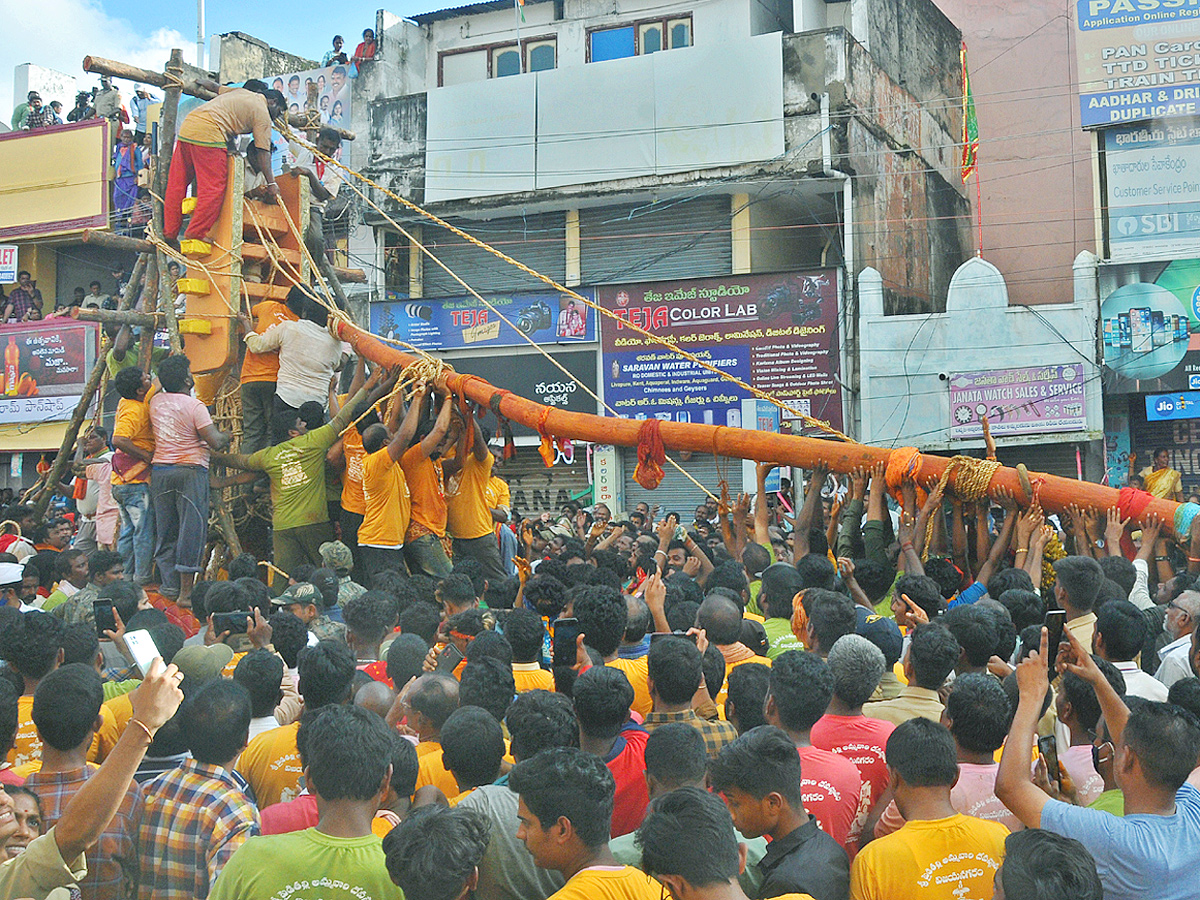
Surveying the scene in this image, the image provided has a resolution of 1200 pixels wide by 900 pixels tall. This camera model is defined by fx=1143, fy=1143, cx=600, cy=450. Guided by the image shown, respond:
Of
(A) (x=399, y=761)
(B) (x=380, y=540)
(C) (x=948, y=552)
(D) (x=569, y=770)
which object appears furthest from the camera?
(B) (x=380, y=540)

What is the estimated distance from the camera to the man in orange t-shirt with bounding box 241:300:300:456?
11.1 metres

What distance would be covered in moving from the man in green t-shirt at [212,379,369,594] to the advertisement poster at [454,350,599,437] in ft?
39.4

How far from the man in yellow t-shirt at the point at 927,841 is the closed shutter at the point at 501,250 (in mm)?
20059

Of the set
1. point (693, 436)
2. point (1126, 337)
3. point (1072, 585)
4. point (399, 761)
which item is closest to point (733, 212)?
point (1126, 337)

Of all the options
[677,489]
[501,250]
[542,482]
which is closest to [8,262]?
[501,250]

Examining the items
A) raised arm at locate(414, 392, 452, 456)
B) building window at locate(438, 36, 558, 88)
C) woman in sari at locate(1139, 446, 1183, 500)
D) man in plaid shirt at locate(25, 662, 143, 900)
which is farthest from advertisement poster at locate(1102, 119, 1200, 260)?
man in plaid shirt at locate(25, 662, 143, 900)

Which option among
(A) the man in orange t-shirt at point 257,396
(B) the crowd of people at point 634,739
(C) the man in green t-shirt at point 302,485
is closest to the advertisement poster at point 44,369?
(A) the man in orange t-shirt at point 257,396

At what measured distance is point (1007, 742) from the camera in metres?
3.32

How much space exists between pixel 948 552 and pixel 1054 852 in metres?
6.08

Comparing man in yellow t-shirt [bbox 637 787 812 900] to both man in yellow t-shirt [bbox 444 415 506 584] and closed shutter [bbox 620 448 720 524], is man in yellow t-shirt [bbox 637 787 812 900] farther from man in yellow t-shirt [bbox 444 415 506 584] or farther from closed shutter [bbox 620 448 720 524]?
closed shutter [bbox 620 448 720 524]

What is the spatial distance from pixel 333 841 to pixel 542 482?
20.0 m

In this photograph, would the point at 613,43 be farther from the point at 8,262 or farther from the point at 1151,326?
the point at 8,262

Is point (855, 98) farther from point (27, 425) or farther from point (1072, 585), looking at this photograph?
point (27, 425)

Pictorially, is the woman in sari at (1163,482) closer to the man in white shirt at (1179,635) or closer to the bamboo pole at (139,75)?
the man in white shirt at (1179,635)
